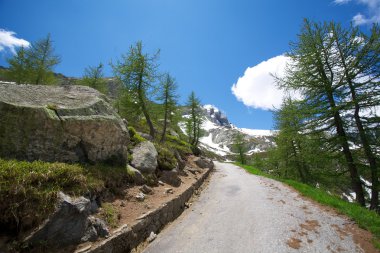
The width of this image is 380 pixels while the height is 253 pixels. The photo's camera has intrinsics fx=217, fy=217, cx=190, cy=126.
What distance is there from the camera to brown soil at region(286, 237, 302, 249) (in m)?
5.32

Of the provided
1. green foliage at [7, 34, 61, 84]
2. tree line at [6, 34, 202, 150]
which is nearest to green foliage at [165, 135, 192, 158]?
tree line at [6, 34, 202, 150]

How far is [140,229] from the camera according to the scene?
589 cm

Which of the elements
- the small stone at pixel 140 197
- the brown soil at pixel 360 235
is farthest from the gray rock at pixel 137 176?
the brown soil at pixel 360 235

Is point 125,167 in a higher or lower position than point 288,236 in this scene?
higher

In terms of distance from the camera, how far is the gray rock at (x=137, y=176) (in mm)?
8705

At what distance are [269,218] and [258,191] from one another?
455 cm

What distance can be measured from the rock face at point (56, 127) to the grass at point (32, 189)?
1.21 m

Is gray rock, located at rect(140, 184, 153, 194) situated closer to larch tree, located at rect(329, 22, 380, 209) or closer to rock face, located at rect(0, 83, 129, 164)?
rock face, located at rect(0, 83, 129, 164)

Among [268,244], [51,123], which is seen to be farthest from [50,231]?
[268,244]

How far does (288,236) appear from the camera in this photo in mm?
5855

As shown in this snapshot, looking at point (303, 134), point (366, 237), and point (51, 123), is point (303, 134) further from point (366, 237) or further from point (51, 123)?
point (51, 123)

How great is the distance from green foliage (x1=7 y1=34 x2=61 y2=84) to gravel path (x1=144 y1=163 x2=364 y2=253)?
26.1 m

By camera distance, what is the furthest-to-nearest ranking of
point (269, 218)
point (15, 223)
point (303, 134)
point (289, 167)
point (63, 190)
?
point (289, 167) → point (303, 134) → point (269, 218) → point (63, 190) → point (15, 223)

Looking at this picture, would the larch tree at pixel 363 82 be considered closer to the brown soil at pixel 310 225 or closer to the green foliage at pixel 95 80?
the brown soil at pixel 310 225
